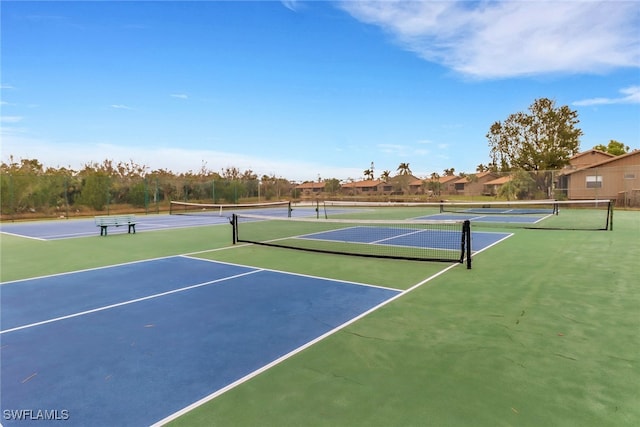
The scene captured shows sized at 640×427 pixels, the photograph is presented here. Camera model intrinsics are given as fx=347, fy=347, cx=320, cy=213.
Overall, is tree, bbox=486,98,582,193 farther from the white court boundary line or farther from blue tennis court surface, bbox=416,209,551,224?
the white court boundary line

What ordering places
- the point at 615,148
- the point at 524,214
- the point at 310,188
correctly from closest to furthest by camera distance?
the point at 524,214
the point at 310,188
the point at 615,148

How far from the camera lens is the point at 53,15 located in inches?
446

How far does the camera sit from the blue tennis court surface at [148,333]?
2.64 m

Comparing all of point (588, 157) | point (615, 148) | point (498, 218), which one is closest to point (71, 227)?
point (498, 218)

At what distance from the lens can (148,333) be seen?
12.5 ft

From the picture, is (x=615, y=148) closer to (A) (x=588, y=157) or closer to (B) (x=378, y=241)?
(A) (x=588, y=157)

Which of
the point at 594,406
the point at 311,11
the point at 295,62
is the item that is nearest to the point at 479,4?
the point at 311,11

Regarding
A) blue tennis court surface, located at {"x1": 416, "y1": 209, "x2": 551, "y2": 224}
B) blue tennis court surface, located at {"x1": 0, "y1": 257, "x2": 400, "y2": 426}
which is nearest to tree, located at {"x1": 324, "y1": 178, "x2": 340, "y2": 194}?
blue tennis court surface, located at {"x1": 416, "y1": 209, "x2": 551, "y2": 224}

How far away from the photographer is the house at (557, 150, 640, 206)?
80.8 feet

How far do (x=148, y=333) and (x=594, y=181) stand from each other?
110ft

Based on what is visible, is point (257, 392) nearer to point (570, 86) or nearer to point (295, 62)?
point (295, 62)

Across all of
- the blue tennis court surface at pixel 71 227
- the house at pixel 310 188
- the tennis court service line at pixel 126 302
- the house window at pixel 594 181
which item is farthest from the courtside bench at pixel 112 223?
the house window at pixel 594 181

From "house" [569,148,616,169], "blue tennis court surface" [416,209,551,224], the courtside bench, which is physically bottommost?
"blue tennis court surface" [416,209,551,224]

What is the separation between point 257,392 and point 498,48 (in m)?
19.0
